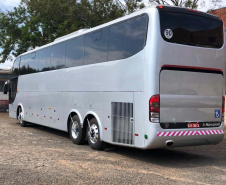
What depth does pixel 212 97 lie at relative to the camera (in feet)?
27.7

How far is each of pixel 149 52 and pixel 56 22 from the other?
Result: 56.8ft

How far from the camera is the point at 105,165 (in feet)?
24.8

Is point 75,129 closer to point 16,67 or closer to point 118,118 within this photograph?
point 118,118

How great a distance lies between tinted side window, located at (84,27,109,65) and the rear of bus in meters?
2.14

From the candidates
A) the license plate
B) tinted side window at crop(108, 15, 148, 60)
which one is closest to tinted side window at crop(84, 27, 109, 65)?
tinted side window at crop(108, 15, 148, 60)

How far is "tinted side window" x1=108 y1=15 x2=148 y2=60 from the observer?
795cm

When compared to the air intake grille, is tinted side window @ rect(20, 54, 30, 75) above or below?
above

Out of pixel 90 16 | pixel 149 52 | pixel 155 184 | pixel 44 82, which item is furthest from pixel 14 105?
pixel 155 184

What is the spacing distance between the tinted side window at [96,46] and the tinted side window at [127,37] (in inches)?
11.0

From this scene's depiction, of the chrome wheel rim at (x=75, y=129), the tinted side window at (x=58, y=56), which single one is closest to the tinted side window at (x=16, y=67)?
the tinted side window at (x=58, y=56)

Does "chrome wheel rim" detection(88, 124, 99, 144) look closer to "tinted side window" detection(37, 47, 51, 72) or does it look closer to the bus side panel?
the bus side panel

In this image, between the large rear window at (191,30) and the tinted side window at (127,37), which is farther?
the tinted side window at (127,37)

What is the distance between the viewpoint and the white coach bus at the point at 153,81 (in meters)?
7.61

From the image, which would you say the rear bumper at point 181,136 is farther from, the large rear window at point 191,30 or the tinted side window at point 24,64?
the tinted side window at point 24,64
